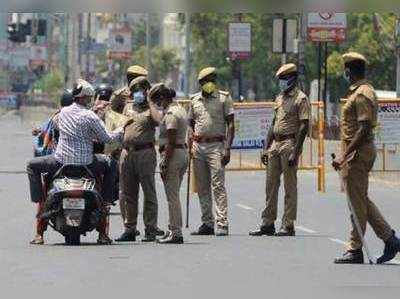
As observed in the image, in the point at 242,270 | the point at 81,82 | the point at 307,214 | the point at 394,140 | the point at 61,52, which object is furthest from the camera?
the point at 61,52

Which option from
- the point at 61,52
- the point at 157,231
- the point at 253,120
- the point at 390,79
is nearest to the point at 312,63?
the point at 390,79

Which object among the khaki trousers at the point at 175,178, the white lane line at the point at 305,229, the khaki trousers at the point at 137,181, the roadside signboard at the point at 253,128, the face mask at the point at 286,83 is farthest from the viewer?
the roadside signboard at the point at 253,128

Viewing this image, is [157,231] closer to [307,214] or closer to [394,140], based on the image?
[307,214]

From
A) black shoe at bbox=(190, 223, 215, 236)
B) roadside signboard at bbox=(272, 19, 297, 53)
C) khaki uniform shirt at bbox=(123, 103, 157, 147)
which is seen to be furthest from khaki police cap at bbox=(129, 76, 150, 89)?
roadside signboard at bbox=(272, 19, 297, 53)

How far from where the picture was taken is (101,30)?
16888 centimetres

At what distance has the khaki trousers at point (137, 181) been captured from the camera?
56.9ft

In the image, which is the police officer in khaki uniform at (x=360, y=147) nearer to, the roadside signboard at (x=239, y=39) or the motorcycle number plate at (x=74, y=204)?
the motorcycle number plate at (x=74, y=204)

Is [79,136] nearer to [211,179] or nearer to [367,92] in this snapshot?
[211,179]

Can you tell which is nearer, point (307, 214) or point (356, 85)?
point (356, 85)

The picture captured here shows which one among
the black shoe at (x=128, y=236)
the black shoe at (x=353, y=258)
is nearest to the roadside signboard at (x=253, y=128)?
the black shoe at (x=128, y=236)

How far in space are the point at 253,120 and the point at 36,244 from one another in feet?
42.2

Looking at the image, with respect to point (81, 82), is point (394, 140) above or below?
below

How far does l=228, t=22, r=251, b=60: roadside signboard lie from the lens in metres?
51.9

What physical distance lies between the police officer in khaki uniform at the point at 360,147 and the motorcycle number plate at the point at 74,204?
3.00 metres
